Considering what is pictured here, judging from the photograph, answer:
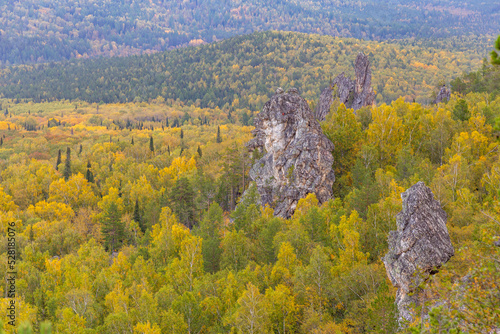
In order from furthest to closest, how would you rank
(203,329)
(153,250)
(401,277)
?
(153,250) < (203,329) < (401,277)

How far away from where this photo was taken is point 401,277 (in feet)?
82.8

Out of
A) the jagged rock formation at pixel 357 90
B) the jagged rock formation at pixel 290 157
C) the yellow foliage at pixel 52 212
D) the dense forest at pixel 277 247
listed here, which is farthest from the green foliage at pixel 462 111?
the yellow foliage at pixel 52 212

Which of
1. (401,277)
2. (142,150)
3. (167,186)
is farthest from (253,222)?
(142,150)

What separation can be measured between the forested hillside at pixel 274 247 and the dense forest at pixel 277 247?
19cm

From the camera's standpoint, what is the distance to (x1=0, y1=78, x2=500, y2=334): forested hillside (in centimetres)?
2856

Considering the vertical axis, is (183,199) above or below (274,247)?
below

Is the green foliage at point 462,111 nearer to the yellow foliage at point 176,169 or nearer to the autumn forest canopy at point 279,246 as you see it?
the autumn forest canopy at point 279,246

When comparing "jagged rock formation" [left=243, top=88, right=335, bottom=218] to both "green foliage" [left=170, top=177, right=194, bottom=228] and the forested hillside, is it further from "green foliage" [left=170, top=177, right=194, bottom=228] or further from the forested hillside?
"green foliage" [left=170, top=177, right=194, bottom=228]

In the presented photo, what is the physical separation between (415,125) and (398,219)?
160 ft

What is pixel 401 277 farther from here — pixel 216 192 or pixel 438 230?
pixel 216 192

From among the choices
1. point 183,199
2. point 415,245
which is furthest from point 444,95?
point 415,245

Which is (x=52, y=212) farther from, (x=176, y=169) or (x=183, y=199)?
(x=176, y=169)

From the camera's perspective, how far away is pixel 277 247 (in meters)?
Result: 48.3

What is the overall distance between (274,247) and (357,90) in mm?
83354
